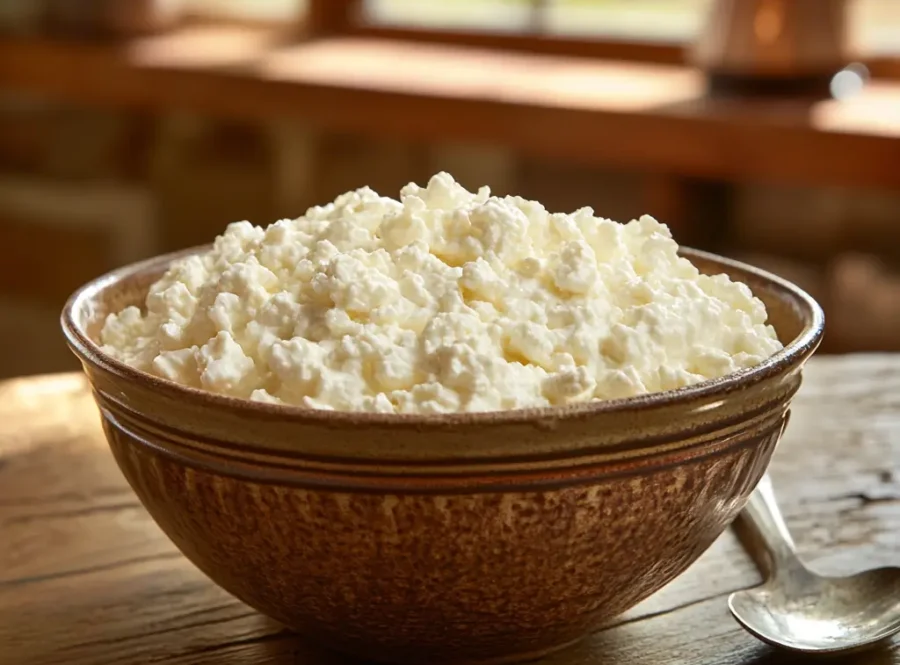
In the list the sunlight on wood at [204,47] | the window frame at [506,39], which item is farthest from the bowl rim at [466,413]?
the sunlight on wood at [204,47]

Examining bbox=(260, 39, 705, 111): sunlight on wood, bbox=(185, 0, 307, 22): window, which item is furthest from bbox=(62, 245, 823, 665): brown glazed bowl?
bbox=(185, 0, 307, 22): window

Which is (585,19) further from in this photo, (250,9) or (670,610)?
(670,610)

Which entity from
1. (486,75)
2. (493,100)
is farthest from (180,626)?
(486,75)

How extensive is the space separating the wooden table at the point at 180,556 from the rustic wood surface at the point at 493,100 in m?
0.70

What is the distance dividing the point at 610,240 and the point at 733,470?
0.17 meters

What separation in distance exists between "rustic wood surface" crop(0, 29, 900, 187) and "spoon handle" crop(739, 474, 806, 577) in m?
0.99

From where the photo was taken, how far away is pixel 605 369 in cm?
68

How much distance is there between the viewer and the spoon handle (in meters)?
0.87

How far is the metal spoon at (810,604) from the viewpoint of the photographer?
2.53 ft

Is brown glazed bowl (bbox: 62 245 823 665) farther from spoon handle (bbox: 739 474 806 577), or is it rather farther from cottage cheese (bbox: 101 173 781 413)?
spoon handle (bbox: 739 474 806 577)

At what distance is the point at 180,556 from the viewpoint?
916mm

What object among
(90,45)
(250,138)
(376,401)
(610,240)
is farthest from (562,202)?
(376,401)

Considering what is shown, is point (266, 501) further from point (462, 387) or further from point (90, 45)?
point (90, 45)

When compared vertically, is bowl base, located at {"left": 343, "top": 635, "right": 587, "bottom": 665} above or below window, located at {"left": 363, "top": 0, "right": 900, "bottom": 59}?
below
